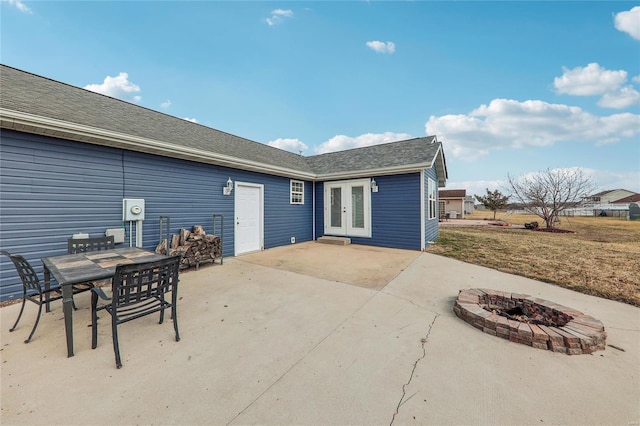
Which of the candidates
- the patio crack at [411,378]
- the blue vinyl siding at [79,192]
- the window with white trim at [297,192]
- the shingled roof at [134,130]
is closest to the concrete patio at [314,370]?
the patio crack at [411,378]

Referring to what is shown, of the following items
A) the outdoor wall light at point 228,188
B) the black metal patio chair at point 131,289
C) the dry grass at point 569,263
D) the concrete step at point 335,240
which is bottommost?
the dry grass at point 569,263

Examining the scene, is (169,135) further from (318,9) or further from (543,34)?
(543,34)

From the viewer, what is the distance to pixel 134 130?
4.98m

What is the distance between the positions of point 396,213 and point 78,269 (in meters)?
7.78

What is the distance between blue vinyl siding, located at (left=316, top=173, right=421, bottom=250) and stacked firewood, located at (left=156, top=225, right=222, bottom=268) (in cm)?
521

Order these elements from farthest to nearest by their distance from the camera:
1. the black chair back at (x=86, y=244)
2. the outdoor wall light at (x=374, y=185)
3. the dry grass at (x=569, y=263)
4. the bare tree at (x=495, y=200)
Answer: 1. the bare tree at (x=495, y=200)
2. the outdoor wall light at (x=374, y=185)
3. the dry grass at (x=569, y=263)
4. the black chair back at (x=86, y=244)

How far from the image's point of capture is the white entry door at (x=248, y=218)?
7156 millimetres

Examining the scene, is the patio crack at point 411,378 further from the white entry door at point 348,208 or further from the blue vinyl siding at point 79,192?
the white entry door at point 348,208

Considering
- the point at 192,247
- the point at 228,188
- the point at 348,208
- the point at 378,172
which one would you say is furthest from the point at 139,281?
the point at 348,208

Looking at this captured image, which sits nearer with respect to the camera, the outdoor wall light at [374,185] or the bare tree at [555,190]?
the outdoor wall light at [374,185]

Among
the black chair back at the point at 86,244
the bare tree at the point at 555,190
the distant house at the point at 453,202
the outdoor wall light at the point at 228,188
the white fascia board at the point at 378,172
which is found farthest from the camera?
the distant house at the point at 453,202

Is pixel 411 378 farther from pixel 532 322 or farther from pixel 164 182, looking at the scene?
pixel 164 182

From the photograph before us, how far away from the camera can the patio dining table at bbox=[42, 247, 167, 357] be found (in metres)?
2.26

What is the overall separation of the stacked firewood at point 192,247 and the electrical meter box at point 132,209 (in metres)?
0.75
